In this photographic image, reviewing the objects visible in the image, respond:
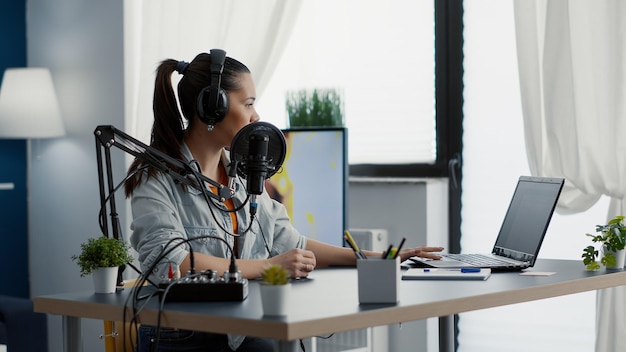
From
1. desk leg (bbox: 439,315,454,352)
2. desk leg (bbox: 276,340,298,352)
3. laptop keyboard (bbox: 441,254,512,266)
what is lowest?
desk leg (bbox: 439,315,454,352)

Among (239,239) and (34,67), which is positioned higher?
(34,67)

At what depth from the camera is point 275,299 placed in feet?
4.97

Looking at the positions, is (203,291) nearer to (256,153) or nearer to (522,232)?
(256,153)

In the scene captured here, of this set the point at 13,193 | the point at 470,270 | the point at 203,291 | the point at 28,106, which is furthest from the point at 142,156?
the point at 13,193

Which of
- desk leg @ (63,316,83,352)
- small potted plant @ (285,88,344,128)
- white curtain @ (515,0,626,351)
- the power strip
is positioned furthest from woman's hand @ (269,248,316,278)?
small potted plant @ (285,88,344,128)

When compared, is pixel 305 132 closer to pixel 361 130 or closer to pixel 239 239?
pixel 361 130

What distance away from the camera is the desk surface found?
1502mm

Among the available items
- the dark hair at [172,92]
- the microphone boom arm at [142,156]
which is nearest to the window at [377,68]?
the dark hair at [172,92]

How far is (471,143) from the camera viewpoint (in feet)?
12.0

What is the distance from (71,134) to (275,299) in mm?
3349

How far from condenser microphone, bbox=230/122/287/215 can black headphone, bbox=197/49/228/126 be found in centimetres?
24

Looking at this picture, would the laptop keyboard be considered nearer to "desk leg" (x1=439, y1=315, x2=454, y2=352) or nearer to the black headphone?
"desk leg" (x1=439, y1=315, x2=454, y2=352)

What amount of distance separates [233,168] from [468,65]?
1911 mm

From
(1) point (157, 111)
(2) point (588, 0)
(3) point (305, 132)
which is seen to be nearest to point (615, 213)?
(2) point (588, 0)
